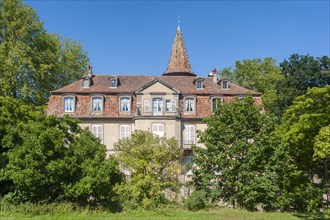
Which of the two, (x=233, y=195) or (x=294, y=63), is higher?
(x=294, y=63)

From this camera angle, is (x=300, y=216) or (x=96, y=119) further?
(x=96, y=119)

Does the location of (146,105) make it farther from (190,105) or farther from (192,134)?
(192,134)

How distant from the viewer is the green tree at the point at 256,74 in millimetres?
52688

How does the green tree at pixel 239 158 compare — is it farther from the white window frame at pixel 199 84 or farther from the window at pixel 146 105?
the white window frame at pixel 199 84

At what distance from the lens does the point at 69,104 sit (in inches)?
1346

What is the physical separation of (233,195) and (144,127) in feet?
39.3

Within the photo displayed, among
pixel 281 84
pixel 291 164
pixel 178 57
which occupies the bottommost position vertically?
pixel 291 164

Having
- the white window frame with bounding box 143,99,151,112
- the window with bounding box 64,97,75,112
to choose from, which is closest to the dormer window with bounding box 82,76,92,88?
the window with bounding box 64,97,75,112

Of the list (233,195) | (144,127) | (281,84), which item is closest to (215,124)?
(233,195)

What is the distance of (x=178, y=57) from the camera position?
149ft

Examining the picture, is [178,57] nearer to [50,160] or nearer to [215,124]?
[215,124]

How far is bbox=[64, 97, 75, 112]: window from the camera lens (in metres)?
34.1

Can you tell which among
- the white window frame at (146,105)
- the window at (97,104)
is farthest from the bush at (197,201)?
the window at (97,104)

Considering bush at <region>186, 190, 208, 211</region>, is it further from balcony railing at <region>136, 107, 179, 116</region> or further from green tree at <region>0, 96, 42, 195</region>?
green tree at <region>0, 96, 42, 195</region>
